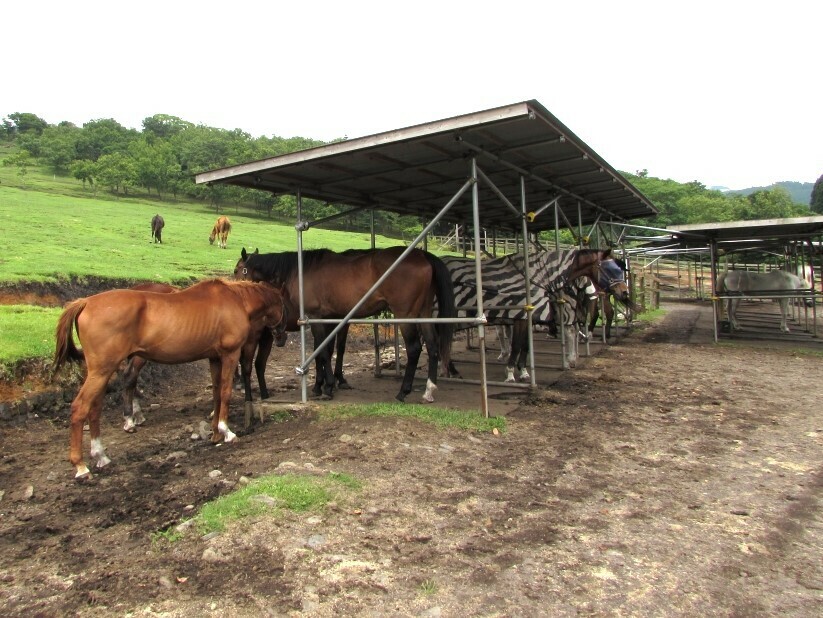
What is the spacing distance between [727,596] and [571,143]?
4704mm

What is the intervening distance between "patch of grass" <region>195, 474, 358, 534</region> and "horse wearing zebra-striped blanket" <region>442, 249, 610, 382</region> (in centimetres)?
404

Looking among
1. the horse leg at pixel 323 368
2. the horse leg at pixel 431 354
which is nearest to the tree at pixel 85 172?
the horse leg at pixel 323 368

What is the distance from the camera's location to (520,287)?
25.2 feet

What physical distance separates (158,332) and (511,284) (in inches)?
190

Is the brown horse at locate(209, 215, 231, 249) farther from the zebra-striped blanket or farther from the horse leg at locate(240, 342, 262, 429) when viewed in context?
the horse leg at locate(240, 342, 262, 429)

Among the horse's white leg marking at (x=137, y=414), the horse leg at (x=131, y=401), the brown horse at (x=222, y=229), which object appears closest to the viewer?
the horse leg at (x=131, y=401)

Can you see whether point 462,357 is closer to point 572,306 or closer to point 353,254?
point 572,306

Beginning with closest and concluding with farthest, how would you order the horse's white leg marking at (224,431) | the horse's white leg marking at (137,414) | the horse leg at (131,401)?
the horse's white leg marking at (224,431) → the horse leg at (131,401) → the horse's white leg marking at (137,414)

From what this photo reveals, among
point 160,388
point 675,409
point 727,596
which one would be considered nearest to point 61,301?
point 160,388

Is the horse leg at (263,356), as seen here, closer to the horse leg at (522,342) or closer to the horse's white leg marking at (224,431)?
Answer: the horse's white leg marking at (224,431)

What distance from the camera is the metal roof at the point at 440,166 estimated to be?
5234 millimetres

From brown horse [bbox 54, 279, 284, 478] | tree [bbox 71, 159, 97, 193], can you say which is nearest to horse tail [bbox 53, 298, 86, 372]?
brown horse [bbox 54, 279, 284, 478]

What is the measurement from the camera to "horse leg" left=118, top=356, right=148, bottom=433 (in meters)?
6.07

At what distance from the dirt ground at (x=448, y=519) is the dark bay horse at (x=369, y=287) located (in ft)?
3.02
